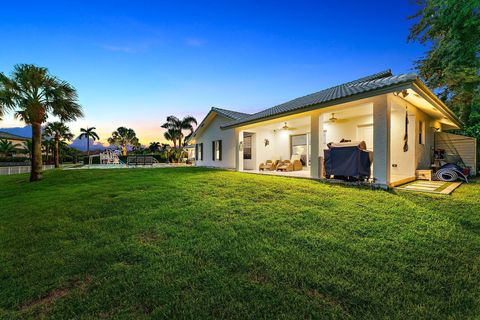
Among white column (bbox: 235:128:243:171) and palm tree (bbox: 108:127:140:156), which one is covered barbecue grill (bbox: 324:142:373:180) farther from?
palm tree (bbox: 108:127:140:156)

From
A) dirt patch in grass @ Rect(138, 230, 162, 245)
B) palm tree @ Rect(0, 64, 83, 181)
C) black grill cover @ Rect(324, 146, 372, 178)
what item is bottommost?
dirt patch in grass @ Rect(138, 230, 162, 245)

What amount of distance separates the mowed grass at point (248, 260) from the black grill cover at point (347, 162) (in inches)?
76.9

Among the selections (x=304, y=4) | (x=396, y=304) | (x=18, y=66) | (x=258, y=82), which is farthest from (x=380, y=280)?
(x=258, y=82)

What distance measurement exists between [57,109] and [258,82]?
1491 centimetres

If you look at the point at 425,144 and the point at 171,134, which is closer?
the point at 425,144

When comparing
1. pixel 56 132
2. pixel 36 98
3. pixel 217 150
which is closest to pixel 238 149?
pixel 217 150

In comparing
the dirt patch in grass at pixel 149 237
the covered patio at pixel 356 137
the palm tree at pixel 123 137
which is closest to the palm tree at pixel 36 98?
the covered patio at pixel 356 137

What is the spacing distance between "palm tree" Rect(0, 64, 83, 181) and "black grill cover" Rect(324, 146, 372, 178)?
1416 cm

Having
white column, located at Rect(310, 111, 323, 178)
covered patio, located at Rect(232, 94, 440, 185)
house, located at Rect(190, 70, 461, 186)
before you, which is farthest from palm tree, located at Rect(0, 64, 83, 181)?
white column, located at Rect(310, 111, 323, 178)

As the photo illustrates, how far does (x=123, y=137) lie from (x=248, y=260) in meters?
58.8

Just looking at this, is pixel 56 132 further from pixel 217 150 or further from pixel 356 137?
pixel 356 137

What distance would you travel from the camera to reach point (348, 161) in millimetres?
7277

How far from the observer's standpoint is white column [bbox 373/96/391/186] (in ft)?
21.0

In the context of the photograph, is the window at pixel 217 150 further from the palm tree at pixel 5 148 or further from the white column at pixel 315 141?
the palm tree at pixel 5 148
